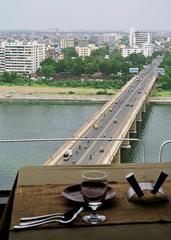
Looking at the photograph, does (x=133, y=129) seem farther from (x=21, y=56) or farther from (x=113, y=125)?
(x=21, y=56)

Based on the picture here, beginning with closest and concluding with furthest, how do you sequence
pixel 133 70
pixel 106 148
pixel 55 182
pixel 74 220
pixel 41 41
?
pixel 74 220, pixel 55 182, pixel 106 148, pixel 133 70, pixel 41 41

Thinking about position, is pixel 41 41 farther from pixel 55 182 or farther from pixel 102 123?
pixel 55 182

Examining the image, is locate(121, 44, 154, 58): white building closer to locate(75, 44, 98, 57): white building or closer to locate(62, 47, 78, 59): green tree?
locate(75, 44, 98, 57): white building

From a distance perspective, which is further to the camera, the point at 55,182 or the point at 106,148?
the point at 106,148

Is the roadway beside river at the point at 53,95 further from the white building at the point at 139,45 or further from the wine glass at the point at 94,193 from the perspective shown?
the wine glass at the point at 94,193

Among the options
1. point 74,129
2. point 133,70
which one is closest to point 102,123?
point 74,129

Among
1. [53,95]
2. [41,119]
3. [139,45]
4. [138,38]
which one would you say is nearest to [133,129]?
[41,119]

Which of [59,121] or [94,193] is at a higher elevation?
[94,193]
